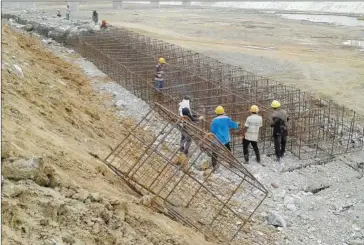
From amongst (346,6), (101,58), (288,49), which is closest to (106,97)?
(101,58)

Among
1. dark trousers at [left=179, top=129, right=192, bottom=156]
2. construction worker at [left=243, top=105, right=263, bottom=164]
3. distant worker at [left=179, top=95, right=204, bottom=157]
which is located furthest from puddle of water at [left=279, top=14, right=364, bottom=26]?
dark trousers at [left=179, top=129, right=192, bottom=156]

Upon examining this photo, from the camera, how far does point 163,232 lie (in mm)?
5621

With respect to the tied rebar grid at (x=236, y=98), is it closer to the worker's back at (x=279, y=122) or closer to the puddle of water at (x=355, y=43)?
the worker's back at (x=279, y=122)

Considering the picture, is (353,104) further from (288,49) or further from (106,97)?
(288,49)

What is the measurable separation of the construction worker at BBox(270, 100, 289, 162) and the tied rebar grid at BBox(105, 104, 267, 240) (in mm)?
1470

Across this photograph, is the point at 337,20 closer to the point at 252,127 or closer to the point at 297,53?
the point at 297,53

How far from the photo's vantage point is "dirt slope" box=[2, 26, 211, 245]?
Answer: 4.56 metres

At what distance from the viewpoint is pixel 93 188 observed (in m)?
5.78

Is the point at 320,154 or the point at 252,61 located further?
the point at 252,61

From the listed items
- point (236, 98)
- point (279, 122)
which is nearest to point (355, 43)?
point (236, 98)

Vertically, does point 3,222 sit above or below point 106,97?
above

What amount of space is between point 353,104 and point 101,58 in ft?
30.3

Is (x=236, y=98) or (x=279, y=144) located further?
(x=236, y=98)

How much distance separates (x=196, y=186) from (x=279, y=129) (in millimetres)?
2690
